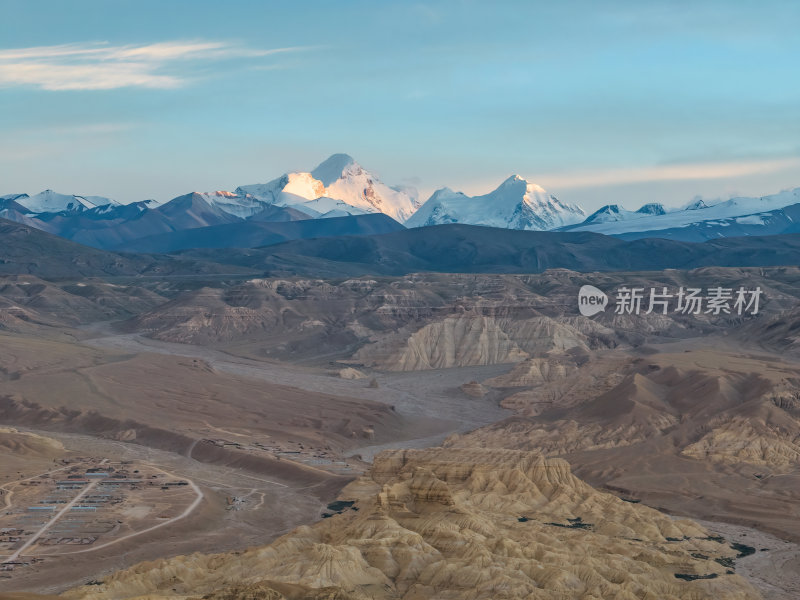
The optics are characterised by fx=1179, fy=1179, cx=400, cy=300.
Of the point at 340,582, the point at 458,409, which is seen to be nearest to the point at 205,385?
the point at 458,409

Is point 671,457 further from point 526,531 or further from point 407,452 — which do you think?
point 526,531

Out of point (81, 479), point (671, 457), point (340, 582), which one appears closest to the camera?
point (340, 582)

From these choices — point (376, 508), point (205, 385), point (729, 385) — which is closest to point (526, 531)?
point (376, 508)

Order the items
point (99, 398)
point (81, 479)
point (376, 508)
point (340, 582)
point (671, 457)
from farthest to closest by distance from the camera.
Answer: point (99, 398) → point (671, 457) → point (81, 479) → point (376, 508) → point (340, 582)

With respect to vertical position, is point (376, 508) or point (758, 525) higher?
point (376, 508)

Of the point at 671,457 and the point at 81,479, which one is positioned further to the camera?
the point at 671,457

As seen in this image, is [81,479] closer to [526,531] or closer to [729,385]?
[526,531]
